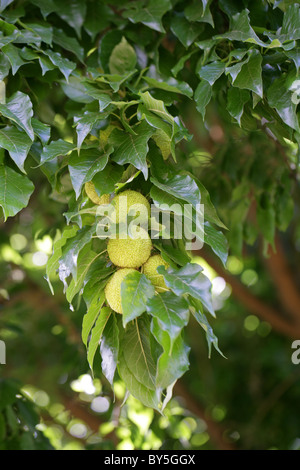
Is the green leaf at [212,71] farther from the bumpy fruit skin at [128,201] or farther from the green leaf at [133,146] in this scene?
the bumpy fruit skin at [128,201]

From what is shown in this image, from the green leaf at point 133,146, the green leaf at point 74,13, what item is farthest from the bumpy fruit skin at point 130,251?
the green leaf at point 74,13

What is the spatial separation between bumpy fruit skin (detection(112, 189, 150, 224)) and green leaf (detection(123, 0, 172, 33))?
488mm

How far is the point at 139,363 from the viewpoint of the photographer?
2.98ft

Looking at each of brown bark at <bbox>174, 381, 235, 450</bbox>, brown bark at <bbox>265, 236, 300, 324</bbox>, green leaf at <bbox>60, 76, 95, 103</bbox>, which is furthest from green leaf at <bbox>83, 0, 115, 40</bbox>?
brown bark at <bbox>174, 381, 235, 450</bbox>

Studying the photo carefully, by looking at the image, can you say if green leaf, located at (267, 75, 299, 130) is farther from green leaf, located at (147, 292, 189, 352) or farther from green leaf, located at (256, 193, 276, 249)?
green leaf, located at (256, 193, 276, 249)

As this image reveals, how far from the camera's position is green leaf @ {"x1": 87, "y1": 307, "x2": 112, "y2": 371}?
0.89 meters

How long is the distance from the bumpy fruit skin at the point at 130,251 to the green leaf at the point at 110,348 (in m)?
0.11

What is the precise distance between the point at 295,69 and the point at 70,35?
68 centimetres

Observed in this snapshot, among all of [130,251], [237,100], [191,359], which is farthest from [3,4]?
[191,359]

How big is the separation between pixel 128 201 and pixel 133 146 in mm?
104

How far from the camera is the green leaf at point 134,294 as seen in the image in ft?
2.48

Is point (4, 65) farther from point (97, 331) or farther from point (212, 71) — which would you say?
point (97, 331)

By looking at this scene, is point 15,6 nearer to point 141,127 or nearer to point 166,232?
point 141,127
